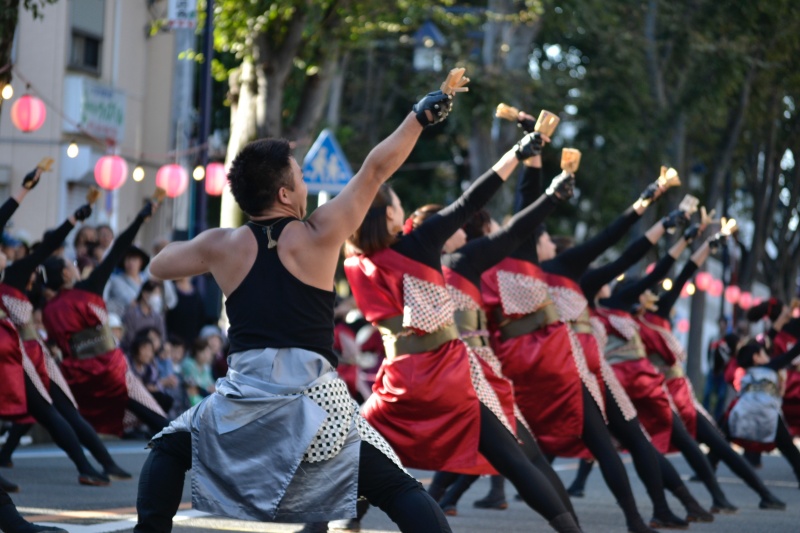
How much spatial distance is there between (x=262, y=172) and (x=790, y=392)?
9214 mm

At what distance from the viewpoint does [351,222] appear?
4785 millimetres

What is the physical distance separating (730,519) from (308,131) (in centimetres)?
Answer: 955

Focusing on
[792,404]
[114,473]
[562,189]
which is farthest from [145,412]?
[792,404]

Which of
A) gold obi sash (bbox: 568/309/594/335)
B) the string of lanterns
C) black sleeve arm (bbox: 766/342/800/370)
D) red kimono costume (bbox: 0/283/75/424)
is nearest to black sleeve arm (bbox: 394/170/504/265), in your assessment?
gold obi sash (bbox: 568/309/594/335)

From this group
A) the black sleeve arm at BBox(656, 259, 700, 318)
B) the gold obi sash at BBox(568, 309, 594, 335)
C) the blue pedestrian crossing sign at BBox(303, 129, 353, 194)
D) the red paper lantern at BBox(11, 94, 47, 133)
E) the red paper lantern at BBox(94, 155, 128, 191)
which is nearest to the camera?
the gold obi sash at BBox(568, 309, 594, 335)

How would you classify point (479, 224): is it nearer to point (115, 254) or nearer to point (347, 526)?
point (347, 526)

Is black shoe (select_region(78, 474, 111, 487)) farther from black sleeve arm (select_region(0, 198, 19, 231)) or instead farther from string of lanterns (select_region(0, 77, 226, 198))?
string of lanterns (select_region(0, 77, 226, 198))

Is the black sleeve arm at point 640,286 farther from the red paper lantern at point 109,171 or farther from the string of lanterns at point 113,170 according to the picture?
the red paper lantern at point 109,171

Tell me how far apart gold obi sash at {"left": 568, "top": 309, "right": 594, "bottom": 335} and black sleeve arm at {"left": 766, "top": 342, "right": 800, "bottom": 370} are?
3.44 meters

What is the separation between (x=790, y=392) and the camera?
13102 millimetres

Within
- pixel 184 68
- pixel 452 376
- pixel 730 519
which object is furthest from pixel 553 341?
pixel 184 68

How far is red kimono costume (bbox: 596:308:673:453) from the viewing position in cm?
957

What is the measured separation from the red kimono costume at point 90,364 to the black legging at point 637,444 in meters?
3.29

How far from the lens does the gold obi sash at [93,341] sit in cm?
981
